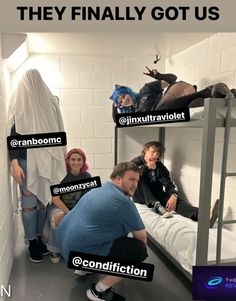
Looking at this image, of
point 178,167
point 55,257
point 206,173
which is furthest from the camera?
point 178,167

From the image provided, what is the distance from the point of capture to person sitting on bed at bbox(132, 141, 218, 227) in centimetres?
101

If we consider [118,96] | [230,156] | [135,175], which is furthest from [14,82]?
[230,156]

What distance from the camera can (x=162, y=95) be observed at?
2.92ft

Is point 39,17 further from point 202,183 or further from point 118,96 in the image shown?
point 202,183

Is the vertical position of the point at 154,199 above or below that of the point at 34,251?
above

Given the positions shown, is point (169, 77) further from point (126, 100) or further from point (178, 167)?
point (178, 167)

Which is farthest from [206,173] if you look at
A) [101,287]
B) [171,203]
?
[101,287]

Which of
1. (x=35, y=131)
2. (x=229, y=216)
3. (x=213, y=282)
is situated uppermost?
(x=35, y=131)

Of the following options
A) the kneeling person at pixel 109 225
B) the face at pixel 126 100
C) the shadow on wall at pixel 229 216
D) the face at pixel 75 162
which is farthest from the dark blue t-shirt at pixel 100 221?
the shadow on wall at pixel 229 216

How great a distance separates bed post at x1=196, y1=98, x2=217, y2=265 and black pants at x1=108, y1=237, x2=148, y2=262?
0.18 metres

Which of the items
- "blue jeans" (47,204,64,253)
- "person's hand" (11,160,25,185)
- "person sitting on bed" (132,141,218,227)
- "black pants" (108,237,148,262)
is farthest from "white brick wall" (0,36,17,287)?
"person sitting on bed" (132,141,218,227)

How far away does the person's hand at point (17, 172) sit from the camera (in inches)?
33.4

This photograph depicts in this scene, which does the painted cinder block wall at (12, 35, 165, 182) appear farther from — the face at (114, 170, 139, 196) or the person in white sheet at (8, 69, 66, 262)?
the face at (114, 170, 139, 196)

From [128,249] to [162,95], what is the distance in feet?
1.82
